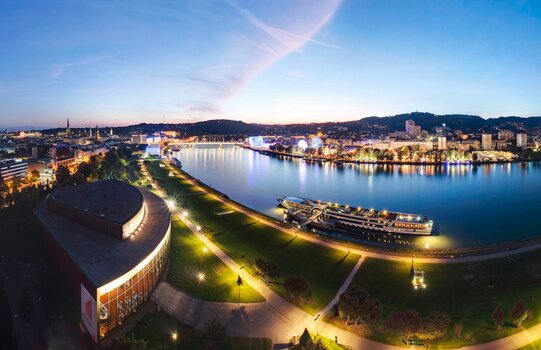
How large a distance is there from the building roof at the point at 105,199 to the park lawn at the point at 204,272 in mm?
1867

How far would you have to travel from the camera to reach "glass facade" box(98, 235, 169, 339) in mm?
6604

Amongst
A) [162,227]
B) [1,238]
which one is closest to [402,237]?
[162,227]

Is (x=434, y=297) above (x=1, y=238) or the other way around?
the other way around

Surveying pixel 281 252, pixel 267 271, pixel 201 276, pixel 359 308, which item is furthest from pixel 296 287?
pixel 281 252

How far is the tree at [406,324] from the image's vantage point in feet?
22.1

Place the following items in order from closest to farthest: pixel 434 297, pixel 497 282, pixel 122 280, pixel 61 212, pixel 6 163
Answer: pixel 122 280 < pixel 434 297 < pixel 497 282 < pixel 61 212 < pixel 6 163

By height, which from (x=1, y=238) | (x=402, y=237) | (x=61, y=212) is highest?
(x=61, y=212)

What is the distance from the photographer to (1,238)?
11.6 meters

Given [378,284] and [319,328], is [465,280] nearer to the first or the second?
[378,284]

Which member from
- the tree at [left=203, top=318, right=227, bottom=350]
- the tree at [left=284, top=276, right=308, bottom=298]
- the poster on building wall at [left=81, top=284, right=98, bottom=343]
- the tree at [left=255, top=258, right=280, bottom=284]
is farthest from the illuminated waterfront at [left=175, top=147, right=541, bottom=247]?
the poster on building wall at [left=81, top=284, right=98, bottom=343]

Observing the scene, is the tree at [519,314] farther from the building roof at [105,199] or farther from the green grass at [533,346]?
the building roof at [105,199]

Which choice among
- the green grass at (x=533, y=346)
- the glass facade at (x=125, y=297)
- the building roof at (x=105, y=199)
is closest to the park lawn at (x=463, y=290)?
the green grass at (x=533, y=346)

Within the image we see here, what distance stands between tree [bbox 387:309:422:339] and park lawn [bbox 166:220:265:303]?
302 centimetres

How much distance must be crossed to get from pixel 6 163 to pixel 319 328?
102 ft
